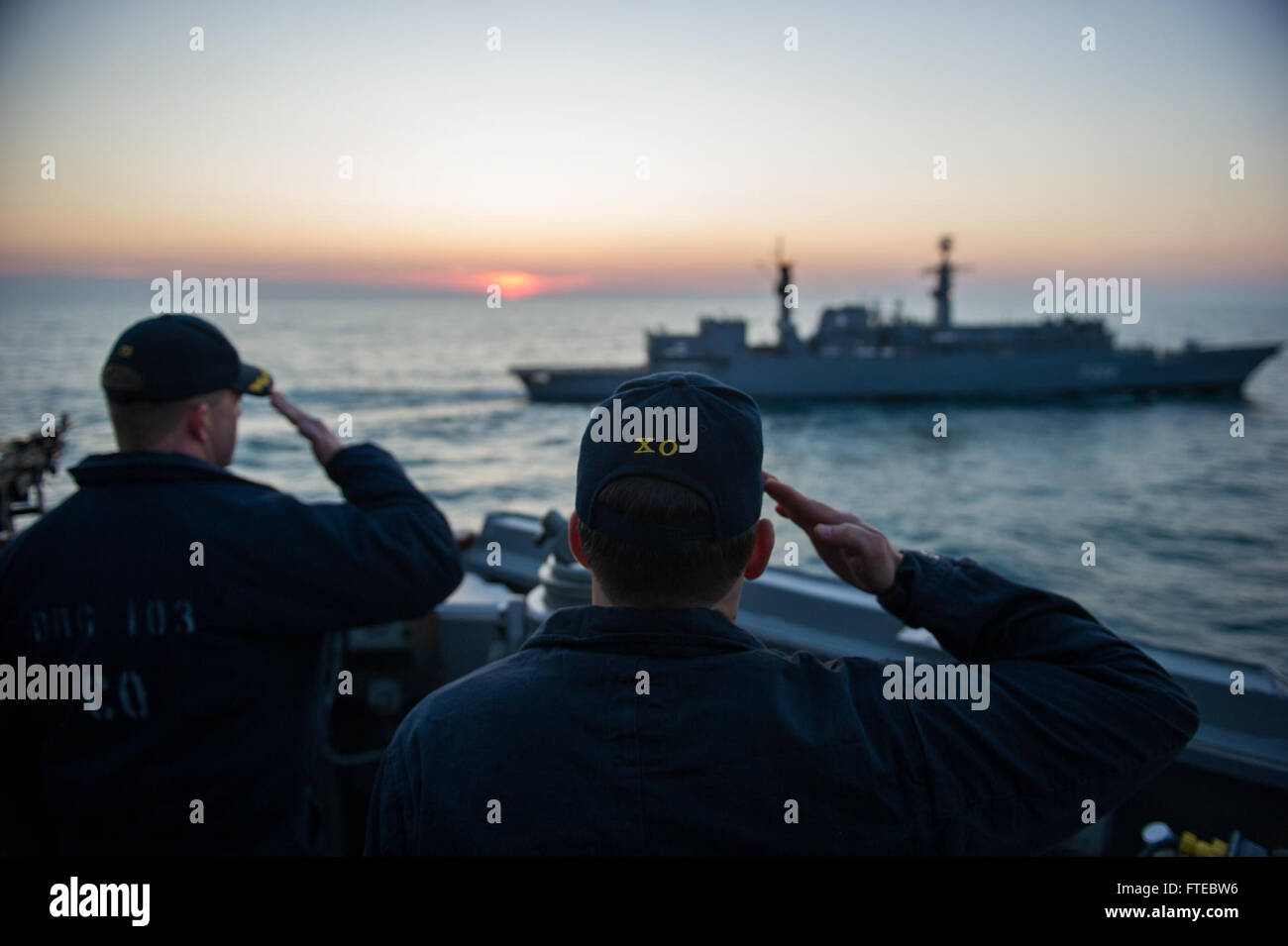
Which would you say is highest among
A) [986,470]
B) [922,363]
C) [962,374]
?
[922,363]

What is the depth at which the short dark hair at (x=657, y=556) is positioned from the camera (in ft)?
3.59

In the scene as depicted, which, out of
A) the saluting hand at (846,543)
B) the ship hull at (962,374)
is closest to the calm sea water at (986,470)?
the ship hull at (962,374)

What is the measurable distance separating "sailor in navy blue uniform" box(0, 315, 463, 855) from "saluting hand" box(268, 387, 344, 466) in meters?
0.21

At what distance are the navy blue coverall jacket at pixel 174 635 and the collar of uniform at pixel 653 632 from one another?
0.92m

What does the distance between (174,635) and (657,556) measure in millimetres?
1241

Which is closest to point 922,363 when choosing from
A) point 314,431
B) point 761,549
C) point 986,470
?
point 986,470

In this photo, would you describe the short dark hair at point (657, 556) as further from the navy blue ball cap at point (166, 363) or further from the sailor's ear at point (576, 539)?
the navy blue ball cap at point (166, 363)

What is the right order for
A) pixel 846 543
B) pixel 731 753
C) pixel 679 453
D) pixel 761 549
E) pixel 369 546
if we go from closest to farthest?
pixel 731 753 < pixel 679 453 < pixel 761 549 < pixel 846 543 < pixel 369 546

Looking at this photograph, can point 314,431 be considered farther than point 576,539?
Yes

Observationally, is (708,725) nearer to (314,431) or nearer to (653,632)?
(653,632)

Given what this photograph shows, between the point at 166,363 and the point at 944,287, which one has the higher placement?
the point at 944,287

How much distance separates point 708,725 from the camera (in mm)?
1017
